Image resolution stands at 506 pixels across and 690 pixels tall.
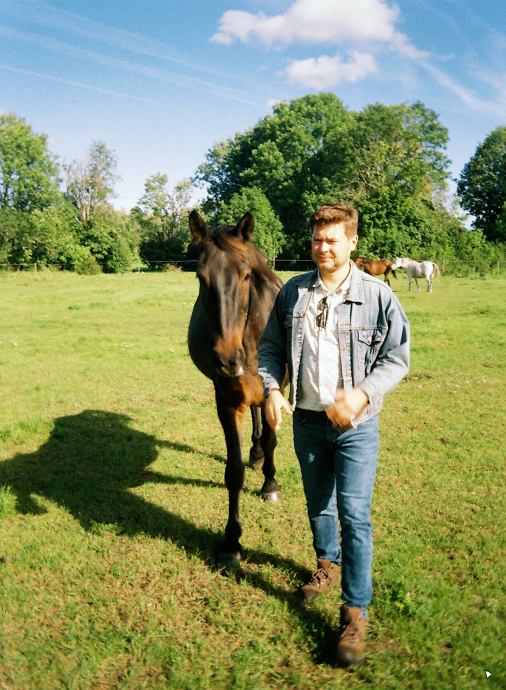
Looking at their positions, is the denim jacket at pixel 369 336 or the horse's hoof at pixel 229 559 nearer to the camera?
the denim jacket at pixel 369 336

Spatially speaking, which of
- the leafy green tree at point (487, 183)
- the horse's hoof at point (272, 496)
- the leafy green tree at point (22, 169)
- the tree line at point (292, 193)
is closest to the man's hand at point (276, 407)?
the horse's hoof at point (272, 496)

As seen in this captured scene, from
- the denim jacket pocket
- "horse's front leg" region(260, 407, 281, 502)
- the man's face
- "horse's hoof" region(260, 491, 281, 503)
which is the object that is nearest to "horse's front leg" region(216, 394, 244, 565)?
"horse's front leg" region(260, 407, 281, 502)

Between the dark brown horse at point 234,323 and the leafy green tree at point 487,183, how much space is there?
5612 centimetres

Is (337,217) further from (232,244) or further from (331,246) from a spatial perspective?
(232,244)

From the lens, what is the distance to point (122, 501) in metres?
4.81

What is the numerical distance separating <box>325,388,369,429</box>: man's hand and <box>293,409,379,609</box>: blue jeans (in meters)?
0.32

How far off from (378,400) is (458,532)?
212 cm

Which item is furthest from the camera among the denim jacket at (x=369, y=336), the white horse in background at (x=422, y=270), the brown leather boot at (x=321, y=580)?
the white horse in background at (x=422, y=270)

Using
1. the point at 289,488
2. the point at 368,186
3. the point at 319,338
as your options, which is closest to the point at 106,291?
the point at 289,488

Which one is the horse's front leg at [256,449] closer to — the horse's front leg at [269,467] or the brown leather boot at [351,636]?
the horse's front leg at [269,467]

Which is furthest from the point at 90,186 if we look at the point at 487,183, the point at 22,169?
the point at 487,183

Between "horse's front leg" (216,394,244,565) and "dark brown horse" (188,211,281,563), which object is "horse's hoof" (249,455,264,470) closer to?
"dark brown horse" (188,211,281,563)

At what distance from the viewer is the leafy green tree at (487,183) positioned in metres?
54.8

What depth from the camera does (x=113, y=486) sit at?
5.12 m
